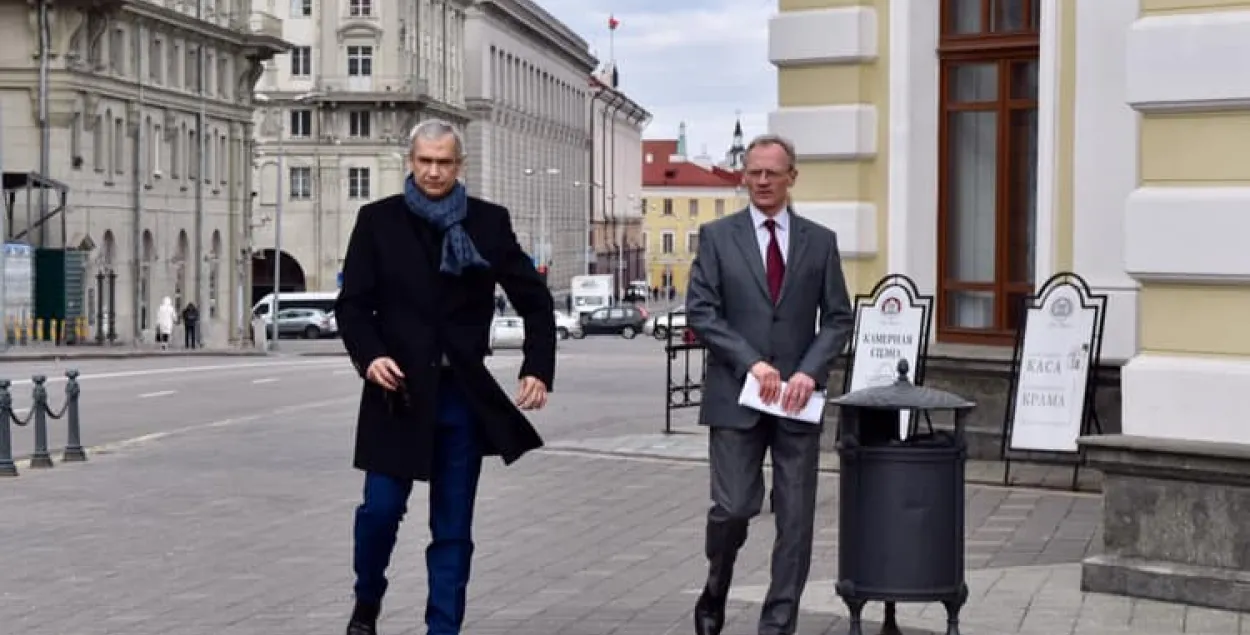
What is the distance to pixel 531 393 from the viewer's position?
28.9 ft

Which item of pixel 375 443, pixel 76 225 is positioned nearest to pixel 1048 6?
pixel 375 443

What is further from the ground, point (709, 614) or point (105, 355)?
point (709, 614)

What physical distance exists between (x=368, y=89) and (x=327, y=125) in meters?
2.41

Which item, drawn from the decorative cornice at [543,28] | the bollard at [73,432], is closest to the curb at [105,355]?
the bollard at [73,432]

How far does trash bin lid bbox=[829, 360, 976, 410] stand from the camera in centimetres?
873

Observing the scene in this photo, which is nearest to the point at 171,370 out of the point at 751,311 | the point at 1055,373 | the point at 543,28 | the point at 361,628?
the point at 1055,373

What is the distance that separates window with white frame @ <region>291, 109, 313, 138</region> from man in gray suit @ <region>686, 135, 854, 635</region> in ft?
318

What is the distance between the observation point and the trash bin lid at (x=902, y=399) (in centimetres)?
873

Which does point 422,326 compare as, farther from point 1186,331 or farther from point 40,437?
point 40,437

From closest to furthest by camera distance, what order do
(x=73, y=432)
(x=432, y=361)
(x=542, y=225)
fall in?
(x=432, y=361) → (x=73, y=432) → (x=542, y=225)

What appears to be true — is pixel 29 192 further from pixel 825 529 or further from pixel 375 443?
pixel 375 443

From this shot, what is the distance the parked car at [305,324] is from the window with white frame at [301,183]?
51.0 ft

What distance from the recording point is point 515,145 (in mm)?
135500

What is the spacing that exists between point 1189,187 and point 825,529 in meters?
3.98
